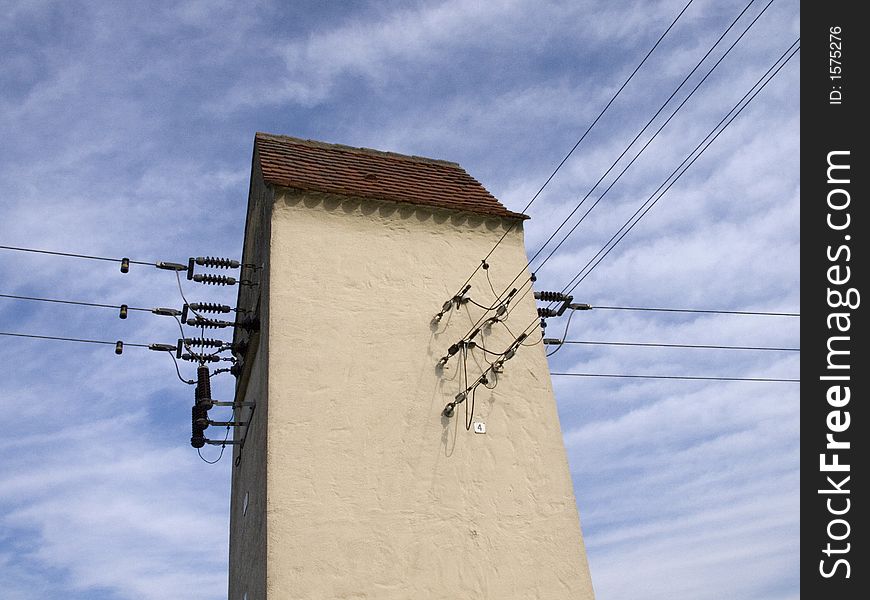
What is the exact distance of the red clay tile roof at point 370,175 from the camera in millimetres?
12820

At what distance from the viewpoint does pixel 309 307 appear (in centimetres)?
1161

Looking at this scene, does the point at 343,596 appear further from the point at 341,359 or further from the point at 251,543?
the point at 341,359

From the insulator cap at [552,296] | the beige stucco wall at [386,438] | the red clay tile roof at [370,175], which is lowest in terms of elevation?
the beige stucco wall at [386,438]

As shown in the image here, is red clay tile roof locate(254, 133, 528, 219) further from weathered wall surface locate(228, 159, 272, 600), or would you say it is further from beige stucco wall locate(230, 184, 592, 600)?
weathered wall surface locate(228, 159, 272, 600)

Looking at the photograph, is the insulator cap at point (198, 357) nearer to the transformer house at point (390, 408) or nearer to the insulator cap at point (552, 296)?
the transformer house at point (390, 408)

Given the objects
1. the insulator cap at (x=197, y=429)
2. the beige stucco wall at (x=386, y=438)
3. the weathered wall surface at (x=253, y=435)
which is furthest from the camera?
the insulator cap at (x=197, y=429)

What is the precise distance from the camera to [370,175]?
1363cm

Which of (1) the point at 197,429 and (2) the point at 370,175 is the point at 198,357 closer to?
(1) the point at 197,429

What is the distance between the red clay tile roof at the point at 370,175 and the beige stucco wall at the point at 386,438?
9.7 inches

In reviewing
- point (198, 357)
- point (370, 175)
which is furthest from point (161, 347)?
point (370, 175)

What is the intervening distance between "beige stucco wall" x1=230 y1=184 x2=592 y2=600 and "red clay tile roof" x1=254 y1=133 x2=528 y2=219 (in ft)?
0.81

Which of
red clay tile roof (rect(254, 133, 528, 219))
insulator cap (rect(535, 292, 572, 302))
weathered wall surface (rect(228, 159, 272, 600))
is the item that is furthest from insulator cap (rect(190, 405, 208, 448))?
insulator cap (rect(535, 292, 572, 302))

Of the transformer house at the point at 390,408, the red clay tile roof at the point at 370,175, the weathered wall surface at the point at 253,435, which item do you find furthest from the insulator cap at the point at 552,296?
the weathered wall surface at the point at 253,435

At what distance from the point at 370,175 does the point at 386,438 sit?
438 cm
